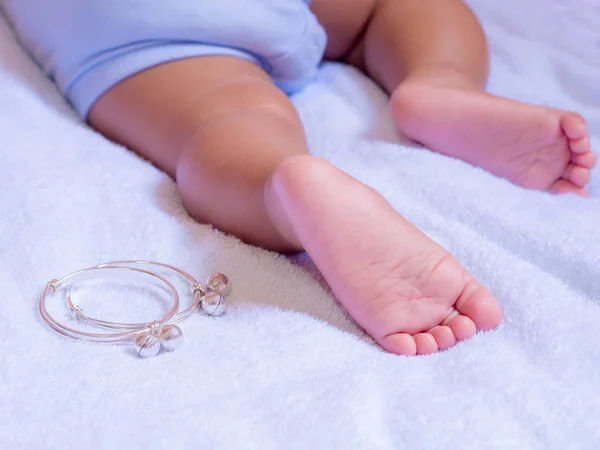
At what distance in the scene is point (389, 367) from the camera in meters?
0.52

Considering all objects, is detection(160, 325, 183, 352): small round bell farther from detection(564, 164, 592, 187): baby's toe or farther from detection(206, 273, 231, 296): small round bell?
detection(564, 164, 592, 187): baby's toe

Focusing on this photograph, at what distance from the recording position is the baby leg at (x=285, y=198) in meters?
0.56

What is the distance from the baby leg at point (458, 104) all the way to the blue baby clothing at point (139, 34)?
0.46 feet

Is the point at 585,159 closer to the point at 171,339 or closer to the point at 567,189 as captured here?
the point at 567,189

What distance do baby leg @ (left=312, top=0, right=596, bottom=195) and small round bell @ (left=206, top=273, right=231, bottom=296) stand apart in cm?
33

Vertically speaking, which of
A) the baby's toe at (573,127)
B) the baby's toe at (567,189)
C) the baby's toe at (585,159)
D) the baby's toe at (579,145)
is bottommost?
the baby's toe at (567,189)

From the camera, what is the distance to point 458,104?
789 mm

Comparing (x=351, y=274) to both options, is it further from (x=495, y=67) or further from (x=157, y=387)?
(x=495, y=67)

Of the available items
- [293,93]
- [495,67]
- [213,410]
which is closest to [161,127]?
[293,93]

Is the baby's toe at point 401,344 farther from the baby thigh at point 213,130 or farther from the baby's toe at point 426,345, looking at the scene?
the baby thigh at point 213,130

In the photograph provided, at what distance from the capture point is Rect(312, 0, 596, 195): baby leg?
0.76m

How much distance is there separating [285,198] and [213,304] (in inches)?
4.2

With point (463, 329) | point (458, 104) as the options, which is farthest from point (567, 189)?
point (463, 329)

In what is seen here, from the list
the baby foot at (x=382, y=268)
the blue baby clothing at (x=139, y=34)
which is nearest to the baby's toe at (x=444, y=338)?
the baby foot at (x=382, y=268)
